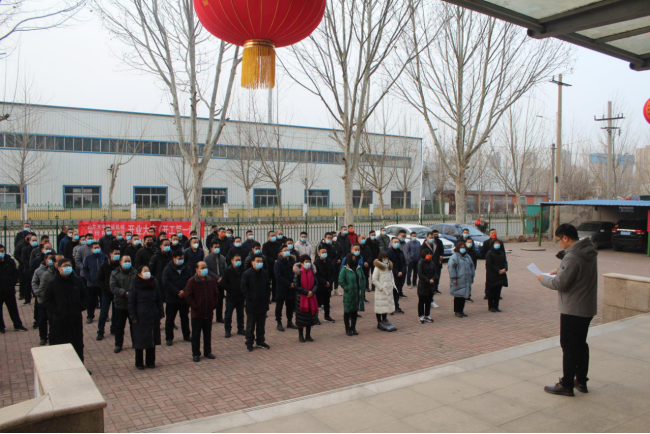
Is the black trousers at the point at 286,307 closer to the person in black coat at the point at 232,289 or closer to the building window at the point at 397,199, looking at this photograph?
the person in black coat at the point at 232,289

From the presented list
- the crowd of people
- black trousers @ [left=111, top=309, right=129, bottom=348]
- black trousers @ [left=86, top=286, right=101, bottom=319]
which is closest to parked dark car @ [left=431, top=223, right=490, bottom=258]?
the crowd of people

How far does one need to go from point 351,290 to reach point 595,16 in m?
6.05

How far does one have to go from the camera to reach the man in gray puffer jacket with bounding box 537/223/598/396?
517cm

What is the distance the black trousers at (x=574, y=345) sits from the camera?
17.2 ft

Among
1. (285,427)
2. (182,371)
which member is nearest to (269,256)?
(182,371)

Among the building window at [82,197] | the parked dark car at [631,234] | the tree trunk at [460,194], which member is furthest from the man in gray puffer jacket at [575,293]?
the building window at [82,197]

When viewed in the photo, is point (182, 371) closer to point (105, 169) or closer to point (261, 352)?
point (261, 352)

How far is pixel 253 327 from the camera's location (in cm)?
845

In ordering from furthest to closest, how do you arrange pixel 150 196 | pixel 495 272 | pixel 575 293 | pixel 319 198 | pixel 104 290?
A: pixel 319 198 < pixel 150 196 < pixel 495 272 < pixel 104 290 < pixel 575 293

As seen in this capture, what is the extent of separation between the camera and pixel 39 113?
1366 inches

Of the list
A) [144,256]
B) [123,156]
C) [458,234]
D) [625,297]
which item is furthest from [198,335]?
[123,156]

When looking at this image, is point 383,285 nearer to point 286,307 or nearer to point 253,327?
point 286,307

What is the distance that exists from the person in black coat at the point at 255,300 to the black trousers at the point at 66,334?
8.72 feet

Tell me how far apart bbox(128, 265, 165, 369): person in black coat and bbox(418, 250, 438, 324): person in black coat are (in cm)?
545
